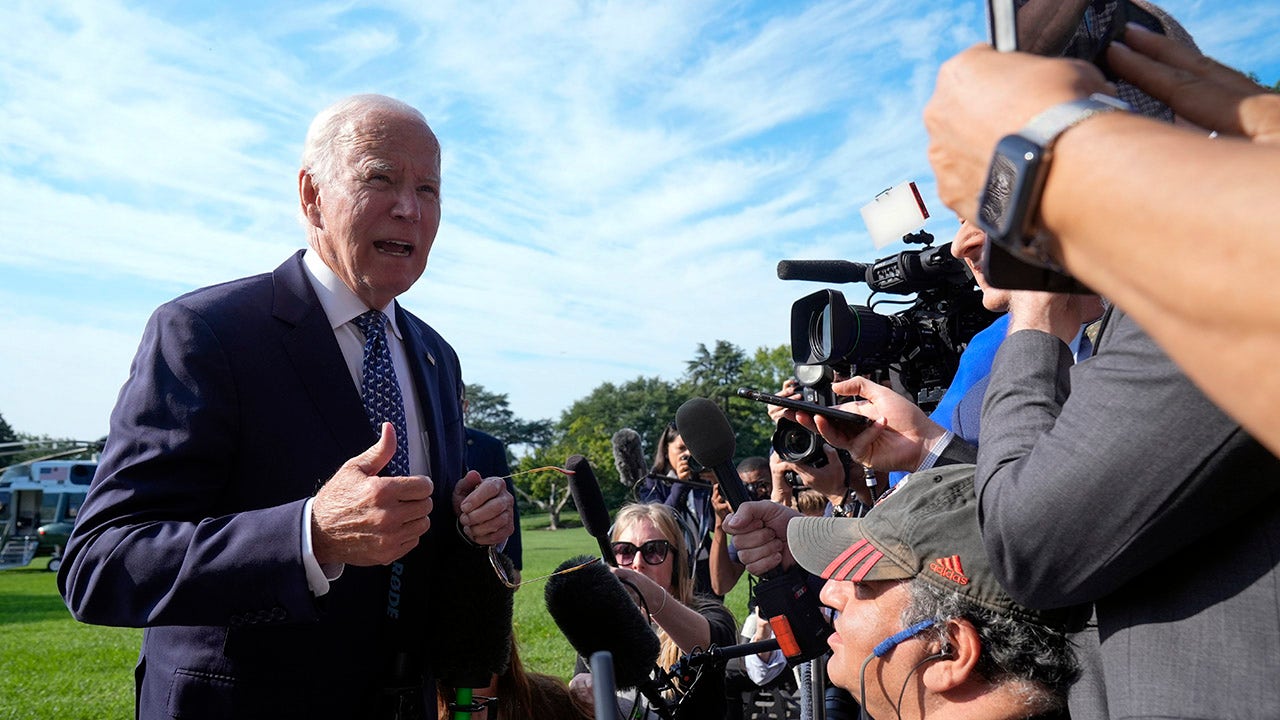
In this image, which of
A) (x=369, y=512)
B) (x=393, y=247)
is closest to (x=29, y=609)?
(x=393, y=247)

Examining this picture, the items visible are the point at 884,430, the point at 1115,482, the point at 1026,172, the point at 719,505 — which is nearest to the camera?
the point at 1026,172

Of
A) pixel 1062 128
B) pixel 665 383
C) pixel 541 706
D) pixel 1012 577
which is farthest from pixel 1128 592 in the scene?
pixel 665 383

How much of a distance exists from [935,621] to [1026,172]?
154cm

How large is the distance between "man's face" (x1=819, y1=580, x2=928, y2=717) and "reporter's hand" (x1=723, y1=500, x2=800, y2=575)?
0.65m

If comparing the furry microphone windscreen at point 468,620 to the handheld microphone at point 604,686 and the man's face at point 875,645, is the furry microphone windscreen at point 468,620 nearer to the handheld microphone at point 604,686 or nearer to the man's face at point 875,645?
the man's face at point 875,645

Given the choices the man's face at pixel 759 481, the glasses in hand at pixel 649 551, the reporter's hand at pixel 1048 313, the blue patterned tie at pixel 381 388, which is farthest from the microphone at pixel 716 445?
the man's face at pixel 759 481

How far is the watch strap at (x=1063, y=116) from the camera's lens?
966 mm

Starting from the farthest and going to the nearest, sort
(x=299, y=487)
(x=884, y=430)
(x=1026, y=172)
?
(x=884, y=430), (x=299, y=487), (x=1026, y=172)

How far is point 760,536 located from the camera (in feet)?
10.6

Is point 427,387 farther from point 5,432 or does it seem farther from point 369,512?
point 5,432

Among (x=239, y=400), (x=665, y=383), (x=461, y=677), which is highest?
(x=665, y=383)

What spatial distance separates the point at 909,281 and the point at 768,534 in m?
1.15

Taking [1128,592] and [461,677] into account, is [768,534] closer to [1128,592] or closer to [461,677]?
[461,677]

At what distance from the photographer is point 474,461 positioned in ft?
15.8
